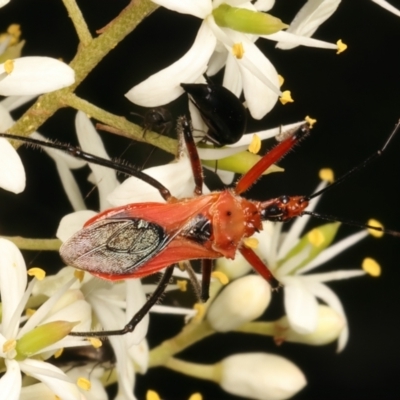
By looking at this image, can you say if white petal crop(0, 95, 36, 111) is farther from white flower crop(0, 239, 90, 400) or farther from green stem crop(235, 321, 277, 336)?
green stem crop(235, 321, 277, 336)

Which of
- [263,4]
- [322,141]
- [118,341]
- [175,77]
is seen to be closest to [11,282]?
[118,341]

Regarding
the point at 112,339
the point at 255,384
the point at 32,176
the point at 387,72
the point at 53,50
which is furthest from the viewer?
the point at 387,72

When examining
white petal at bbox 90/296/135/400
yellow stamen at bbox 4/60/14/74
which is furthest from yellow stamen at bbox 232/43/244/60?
white petal at bbox 90/296/135/400

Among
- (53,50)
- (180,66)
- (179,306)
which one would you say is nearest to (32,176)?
(53,50)

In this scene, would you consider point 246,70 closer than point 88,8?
Yes

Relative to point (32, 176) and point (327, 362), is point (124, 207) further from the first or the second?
point (327, 362)

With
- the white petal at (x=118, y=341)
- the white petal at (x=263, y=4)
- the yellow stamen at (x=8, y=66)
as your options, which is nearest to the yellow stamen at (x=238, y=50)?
the white petal at (x=263, y=4)

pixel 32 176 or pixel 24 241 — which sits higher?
pixel 24 241
